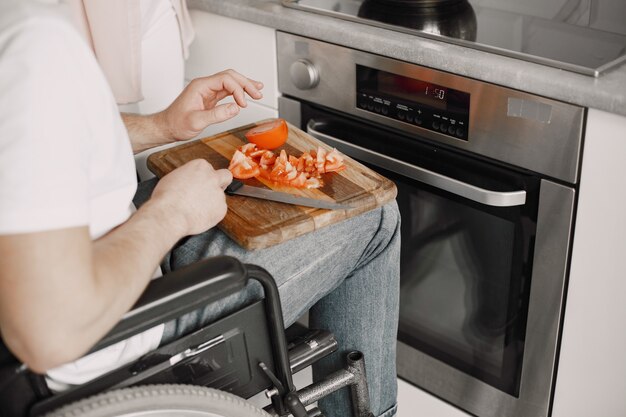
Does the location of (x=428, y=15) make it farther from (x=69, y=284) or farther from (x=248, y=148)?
(x=69, y=284)

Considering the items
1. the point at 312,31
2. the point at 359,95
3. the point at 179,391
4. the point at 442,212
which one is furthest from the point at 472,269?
the point at 179,391

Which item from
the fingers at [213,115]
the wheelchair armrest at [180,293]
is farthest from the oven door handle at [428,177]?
the wheelchair armrest at [180,293]

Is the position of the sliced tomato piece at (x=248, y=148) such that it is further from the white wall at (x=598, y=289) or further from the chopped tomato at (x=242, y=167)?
the white wall at (x=598, y=289)

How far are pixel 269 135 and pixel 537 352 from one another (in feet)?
2.15

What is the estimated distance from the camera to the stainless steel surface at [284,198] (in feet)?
4.22

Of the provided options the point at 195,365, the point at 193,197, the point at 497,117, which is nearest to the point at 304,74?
the point at 497,117

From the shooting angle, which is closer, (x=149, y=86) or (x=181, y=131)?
(x=181, y=131)

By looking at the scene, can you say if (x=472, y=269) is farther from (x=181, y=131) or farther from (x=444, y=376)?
(x=181, y=131)

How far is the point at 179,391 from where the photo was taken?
1046 mm

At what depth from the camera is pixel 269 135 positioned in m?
1.47

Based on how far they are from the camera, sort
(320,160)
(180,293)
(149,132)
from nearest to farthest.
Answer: (180,293), (320,160), (149,132)

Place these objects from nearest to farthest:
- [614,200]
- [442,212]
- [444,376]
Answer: [614,200], [442,212], [444,376]

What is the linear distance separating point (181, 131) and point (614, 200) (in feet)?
2.47

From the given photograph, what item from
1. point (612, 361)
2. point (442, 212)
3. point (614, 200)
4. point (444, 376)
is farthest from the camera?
point (444, 376)
